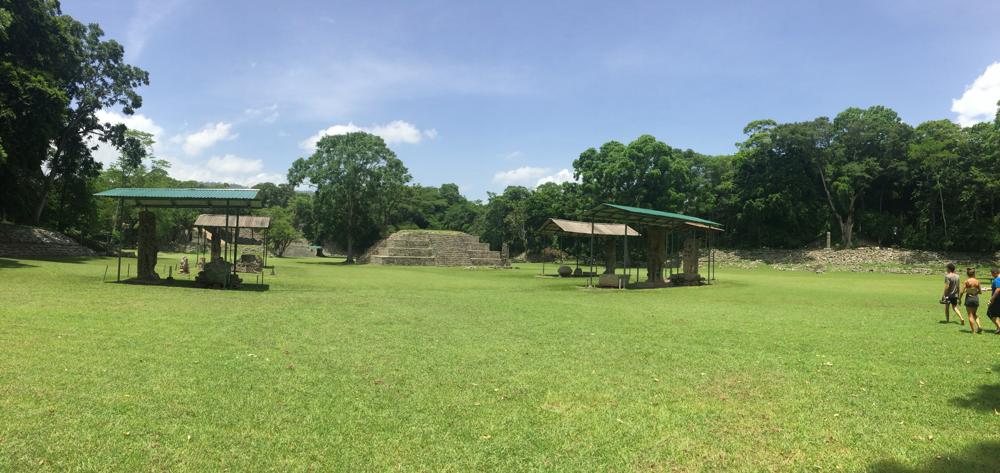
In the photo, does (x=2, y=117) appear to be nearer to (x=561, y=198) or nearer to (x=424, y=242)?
(x=424, y=242)

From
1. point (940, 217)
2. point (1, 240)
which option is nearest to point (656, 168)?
point (940, 217)

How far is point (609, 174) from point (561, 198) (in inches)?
454

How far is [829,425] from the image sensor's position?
4.85m

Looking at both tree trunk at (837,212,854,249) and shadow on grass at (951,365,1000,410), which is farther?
tree trunk at (837,212,854,249)

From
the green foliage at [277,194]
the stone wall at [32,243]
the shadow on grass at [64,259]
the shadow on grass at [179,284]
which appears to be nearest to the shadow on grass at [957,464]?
the shadow on grass at [179,284]

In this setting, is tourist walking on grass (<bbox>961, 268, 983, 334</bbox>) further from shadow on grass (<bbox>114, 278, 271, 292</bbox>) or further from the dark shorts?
shadow on grass (<bbox>114, 278, 271, 292</bbox>)

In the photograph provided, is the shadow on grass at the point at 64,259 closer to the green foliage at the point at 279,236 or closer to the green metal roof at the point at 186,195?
the green metal roof at the point at 186,195

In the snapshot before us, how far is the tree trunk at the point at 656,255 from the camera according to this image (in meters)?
23.8

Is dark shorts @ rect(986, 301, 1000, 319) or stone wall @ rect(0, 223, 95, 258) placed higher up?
stone wall @ rect(0, 223, 95, 258)

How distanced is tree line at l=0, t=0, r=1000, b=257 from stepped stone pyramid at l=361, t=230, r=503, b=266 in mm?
4219

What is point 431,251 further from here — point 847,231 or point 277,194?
point 277,194

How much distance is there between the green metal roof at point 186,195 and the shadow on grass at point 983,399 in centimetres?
1693

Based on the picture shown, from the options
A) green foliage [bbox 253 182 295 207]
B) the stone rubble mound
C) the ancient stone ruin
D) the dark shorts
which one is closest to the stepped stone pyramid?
the ancient stone ruin

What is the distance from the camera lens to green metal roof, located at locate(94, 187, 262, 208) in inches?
650
